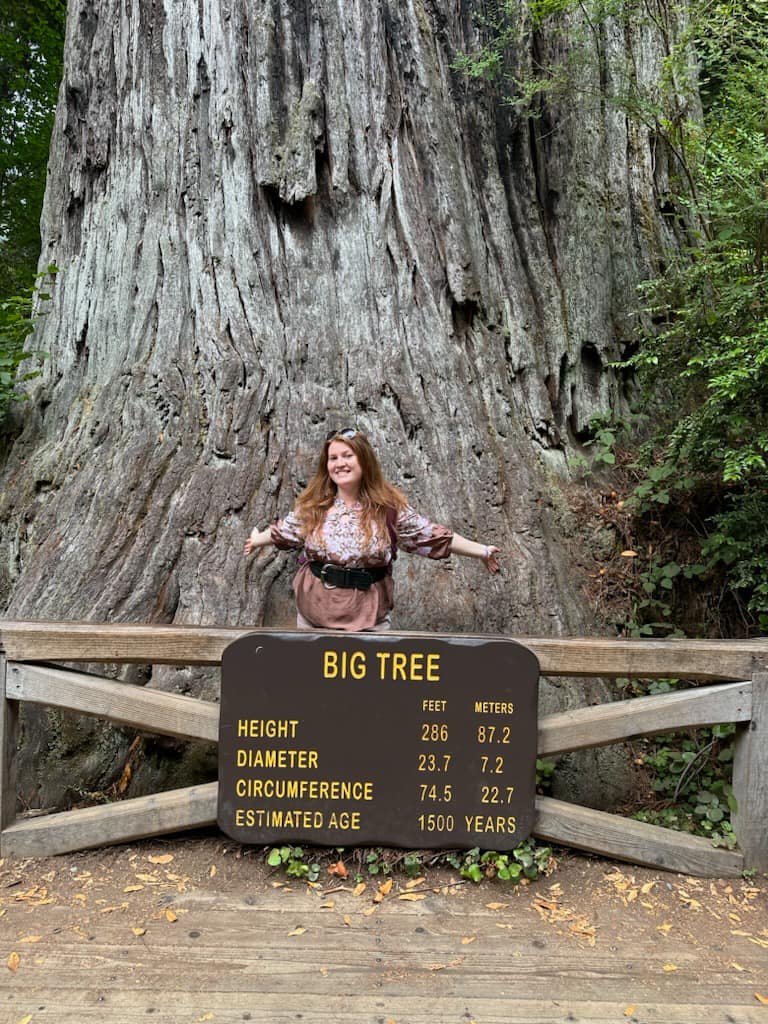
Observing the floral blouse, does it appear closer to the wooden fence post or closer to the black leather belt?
the black leather belt

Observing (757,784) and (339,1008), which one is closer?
(339,1008)

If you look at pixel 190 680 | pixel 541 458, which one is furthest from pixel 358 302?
pixel 190 680

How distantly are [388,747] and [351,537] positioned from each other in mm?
931

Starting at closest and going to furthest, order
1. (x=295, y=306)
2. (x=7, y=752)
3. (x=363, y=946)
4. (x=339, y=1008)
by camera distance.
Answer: (x=339, y=1008) → (x=363, y=946) → (x=7, y=752) → (x=295, y=306)

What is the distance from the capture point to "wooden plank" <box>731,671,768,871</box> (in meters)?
3.01

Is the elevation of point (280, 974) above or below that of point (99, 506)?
below

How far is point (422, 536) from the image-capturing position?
318 centimetres

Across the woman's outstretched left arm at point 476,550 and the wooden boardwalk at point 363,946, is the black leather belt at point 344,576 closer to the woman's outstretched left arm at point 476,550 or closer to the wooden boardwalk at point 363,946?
the woman's outstretched left arm at point 476,550

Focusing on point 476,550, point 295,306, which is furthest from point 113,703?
point 295,306

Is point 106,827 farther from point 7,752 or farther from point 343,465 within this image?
point 343,465

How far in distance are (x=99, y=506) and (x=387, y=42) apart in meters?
3.83

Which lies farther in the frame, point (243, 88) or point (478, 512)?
point (243, 88)

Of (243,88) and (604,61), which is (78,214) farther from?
(604,61)

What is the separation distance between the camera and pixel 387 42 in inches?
193
